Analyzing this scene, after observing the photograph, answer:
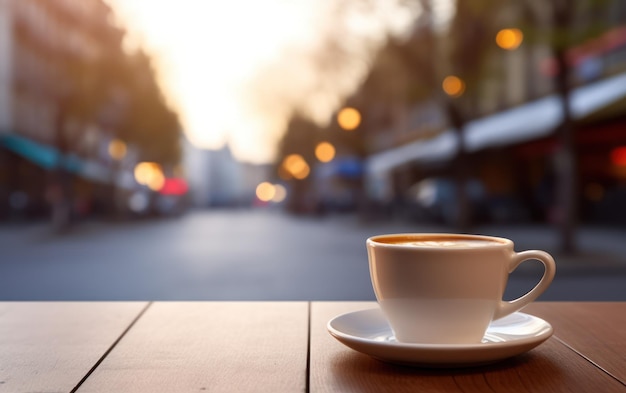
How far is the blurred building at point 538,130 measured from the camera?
63.1 feet

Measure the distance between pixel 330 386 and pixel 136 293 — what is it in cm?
804

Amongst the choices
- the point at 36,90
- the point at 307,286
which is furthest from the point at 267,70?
Answer: the point at 307,286

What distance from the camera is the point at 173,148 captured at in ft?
144

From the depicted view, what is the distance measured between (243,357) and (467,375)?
1.15 feet

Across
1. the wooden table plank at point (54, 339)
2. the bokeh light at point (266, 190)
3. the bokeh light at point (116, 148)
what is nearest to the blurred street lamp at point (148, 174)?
the bokeh light at point (116, 148)

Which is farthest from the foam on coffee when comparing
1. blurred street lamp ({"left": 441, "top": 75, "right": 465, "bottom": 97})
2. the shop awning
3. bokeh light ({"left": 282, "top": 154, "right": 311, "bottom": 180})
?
bokeh light ({"left": 282, "top": 154, "right": 311, "bottom": 180})

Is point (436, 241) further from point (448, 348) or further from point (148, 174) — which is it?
point (148, 174)

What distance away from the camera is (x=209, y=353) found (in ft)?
4.18

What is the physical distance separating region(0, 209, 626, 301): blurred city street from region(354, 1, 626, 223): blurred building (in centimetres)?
277

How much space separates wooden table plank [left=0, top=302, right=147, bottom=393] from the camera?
1100 mm

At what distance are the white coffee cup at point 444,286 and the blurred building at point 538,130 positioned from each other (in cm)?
1231

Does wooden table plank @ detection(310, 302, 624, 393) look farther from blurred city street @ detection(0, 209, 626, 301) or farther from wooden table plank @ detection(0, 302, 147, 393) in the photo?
blurred city street @ detection(0, 209, 626, 301)

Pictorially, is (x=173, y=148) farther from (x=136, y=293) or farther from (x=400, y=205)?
(x=136, y=293)

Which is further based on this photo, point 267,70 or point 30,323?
point 267,70
